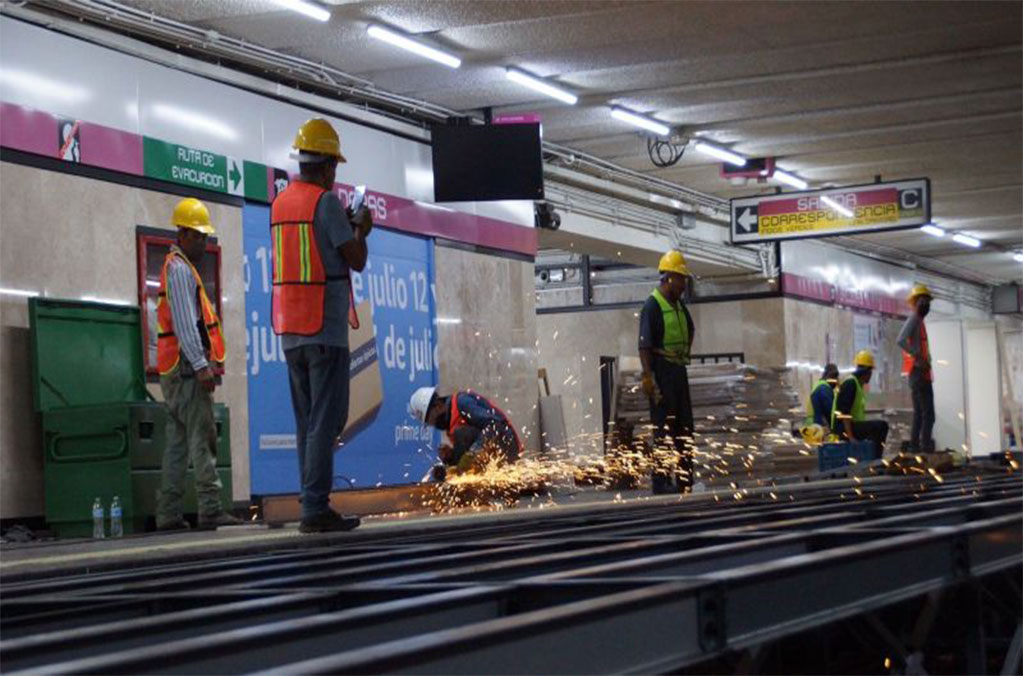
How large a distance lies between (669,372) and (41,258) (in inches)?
202

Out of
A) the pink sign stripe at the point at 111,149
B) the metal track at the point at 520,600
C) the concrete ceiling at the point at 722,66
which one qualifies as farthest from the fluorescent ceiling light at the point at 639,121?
the metal track at the point at 520,600

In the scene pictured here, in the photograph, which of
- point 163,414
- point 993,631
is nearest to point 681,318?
point 163,414

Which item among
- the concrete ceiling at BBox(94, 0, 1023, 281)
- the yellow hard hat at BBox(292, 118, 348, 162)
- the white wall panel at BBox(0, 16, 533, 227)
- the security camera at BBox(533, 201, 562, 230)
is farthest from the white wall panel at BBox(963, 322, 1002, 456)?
the yellow hard hat at BBox(292, 118, 348, 162)

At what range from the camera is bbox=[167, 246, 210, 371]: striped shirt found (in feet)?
34.2

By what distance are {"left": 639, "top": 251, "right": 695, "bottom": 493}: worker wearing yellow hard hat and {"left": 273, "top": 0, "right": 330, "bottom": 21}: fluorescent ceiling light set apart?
4.01 m

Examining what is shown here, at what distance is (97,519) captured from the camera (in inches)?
460

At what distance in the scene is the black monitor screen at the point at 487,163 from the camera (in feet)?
59.5

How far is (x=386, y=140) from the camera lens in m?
18.8

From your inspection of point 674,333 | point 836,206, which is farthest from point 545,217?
point 674,333

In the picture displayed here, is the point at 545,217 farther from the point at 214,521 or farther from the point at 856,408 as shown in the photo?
the point at 214,521

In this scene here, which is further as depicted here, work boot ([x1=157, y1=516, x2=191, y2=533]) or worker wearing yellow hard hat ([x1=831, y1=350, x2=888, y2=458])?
worker wearing yellow hard hat ([x1=831, y1=350, x2=888, y2=458])

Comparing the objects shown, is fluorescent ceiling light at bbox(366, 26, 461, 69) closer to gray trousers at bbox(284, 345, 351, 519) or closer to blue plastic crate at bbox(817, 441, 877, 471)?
blue plastic crate at bbox(817, 441, 877, 471)

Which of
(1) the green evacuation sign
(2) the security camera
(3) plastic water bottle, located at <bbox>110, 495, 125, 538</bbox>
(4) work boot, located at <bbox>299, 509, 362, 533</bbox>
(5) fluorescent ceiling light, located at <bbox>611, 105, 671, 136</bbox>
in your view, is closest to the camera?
(4) work boot, located at <bbox>299, 509, 362, 533</bbox>

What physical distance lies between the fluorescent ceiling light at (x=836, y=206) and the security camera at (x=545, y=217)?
11.7ft
